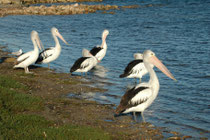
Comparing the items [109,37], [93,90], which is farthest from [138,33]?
[93,90]

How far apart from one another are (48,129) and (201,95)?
5.71 metres

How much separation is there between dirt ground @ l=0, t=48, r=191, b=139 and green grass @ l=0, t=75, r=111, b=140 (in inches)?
13.1

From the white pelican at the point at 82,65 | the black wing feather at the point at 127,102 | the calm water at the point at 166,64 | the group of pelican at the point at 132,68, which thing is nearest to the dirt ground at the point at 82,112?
the black wing feather at the point at 127,102

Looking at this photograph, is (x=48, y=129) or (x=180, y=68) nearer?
(x=48, y=129)

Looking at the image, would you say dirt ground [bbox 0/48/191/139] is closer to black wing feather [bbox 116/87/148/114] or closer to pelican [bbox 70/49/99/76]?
black wing feather [bbox 116/87/148/114]

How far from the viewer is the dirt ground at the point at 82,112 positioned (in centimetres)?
667

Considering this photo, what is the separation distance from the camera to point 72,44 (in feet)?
68.4

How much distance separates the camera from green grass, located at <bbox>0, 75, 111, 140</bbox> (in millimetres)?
5367

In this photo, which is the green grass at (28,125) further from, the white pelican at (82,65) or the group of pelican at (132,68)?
the white pelican at (82,65)

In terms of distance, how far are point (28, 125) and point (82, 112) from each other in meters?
2.00

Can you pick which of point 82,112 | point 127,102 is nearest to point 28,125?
point 82,112

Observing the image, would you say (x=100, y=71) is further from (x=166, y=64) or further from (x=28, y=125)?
(x=28, y=125)

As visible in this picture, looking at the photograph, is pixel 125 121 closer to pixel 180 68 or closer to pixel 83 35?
pixel 180 68

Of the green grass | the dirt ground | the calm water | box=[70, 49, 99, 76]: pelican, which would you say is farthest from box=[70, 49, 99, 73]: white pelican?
the green grass
